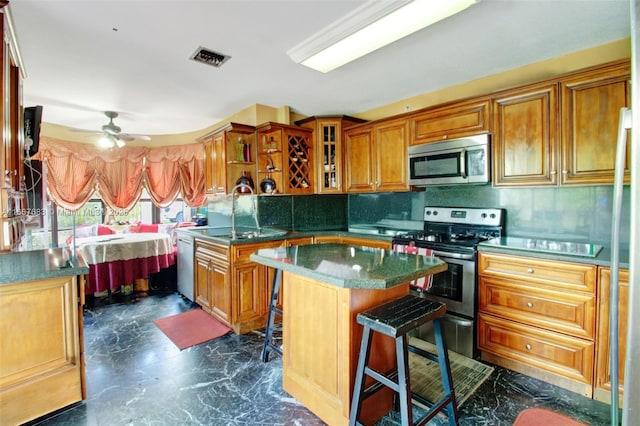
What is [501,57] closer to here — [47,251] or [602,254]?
[602,254]

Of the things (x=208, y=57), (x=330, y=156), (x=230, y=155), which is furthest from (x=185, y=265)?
(x=208, y=57)

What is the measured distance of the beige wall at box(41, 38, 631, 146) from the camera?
2.40 m

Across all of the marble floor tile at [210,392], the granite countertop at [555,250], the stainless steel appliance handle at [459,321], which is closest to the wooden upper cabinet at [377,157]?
the granite countertop at [555,250]

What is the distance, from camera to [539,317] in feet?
7.16

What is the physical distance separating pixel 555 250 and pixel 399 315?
1.47m

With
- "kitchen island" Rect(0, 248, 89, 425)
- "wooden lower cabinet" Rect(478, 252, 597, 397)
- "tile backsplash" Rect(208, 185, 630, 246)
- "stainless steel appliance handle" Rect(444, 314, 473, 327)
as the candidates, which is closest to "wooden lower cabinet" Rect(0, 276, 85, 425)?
"kitchen island" Rect(0, 248, 89, 425)

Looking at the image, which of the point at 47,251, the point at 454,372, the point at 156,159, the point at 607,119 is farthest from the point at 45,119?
the point at 607,119

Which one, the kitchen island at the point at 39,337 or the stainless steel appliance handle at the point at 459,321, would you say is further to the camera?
the stainless steel appliance handle at the point at 459,321

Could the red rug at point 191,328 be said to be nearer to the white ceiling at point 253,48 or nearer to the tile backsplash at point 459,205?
the tile backsplash at point 459,205

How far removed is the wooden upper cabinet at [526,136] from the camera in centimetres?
238

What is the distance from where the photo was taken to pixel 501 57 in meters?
2.60

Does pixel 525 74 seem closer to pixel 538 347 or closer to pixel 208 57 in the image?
pixel 538 347

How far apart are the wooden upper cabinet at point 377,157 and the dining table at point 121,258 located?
8.68 ft

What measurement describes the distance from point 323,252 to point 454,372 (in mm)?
1331
